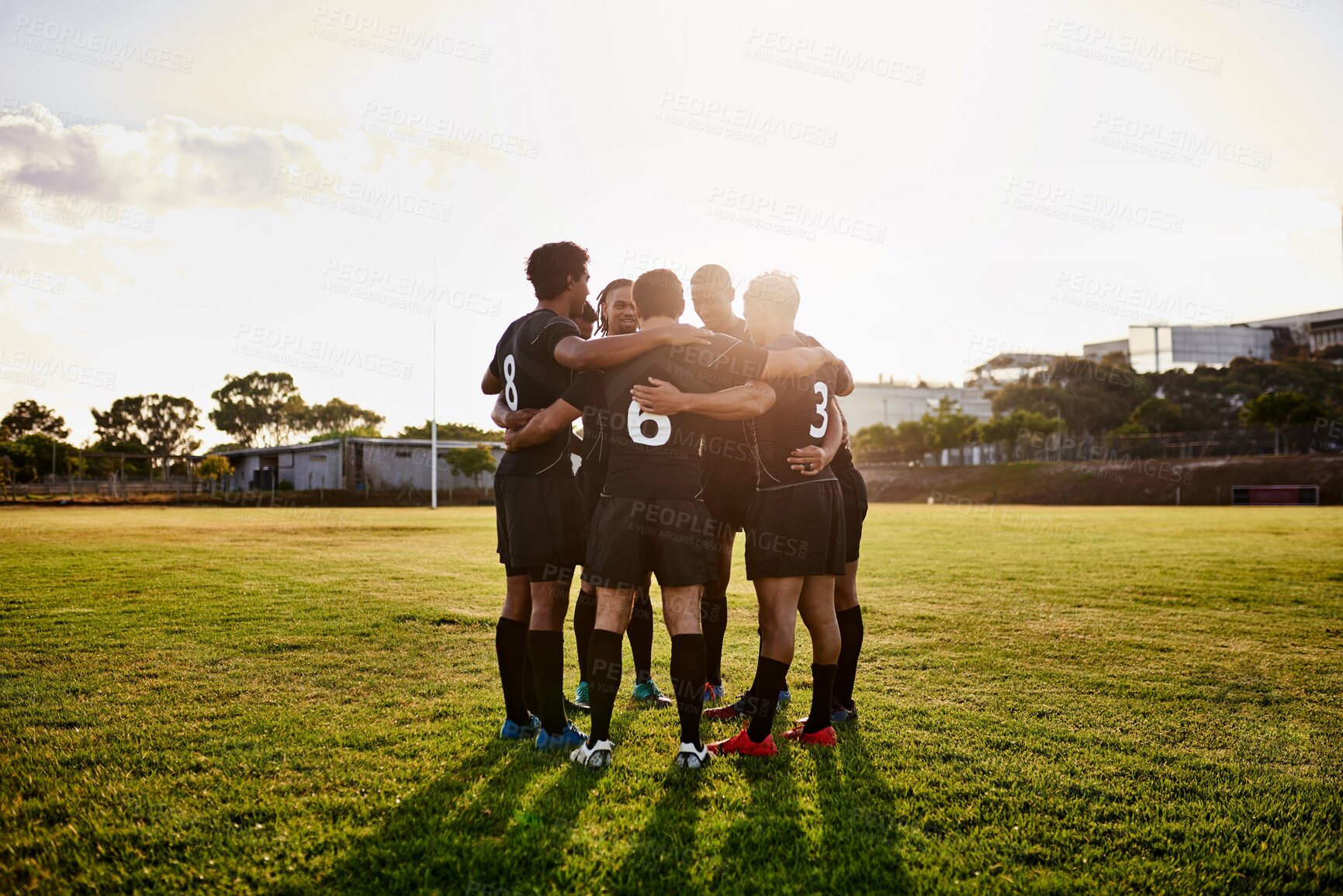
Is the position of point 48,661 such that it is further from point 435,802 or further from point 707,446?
point 707,446

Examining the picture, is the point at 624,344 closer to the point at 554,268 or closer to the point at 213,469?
the point at 554,268

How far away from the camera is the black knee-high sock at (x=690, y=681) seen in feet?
11.5

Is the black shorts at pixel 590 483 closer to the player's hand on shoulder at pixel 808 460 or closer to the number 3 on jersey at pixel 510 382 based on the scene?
the number 3 on jersey at pixel 510 382

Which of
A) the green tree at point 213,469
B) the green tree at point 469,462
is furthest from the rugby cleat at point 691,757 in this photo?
the green tree at point 213,469

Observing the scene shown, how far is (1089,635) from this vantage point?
6.96 m

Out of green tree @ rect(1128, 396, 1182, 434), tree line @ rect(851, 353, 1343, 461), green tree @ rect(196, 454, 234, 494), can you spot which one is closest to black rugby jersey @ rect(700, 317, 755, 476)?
green tree @ rect(196, 454, 234, 494)

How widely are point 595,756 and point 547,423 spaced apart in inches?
62.5

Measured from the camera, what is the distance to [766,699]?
373 centimetres

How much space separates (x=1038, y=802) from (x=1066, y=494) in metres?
55.8

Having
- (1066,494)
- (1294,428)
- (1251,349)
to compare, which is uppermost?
(1251,349)

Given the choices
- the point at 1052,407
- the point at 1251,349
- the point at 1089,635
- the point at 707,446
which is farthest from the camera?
the point at 1251,349

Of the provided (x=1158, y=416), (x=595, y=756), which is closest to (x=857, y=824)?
(x=595, y=756)

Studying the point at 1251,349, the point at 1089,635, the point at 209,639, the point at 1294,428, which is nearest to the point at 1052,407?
the point at 1294,428

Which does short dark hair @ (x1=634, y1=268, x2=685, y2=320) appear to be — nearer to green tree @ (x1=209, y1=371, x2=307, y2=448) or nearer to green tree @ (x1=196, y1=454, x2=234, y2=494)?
green tree @ (x1=196, y1=454, x2=234, y2=494)
